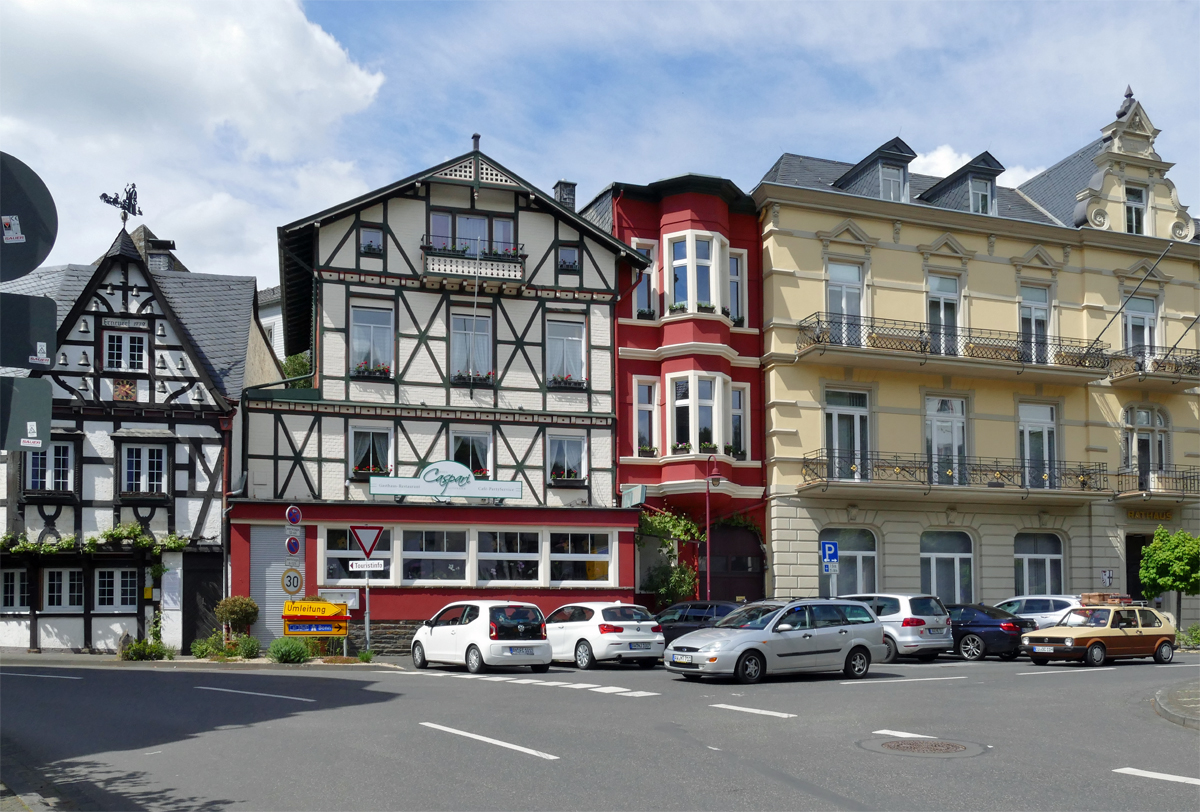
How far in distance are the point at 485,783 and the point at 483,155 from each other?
81.3 feet

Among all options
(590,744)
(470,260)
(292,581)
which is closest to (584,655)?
(292,581)

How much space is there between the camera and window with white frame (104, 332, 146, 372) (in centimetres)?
3152

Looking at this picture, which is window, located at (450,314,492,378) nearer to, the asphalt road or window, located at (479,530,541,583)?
window, located at (479,530,541,583)

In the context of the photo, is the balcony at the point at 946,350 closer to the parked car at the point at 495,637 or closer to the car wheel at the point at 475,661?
the parked car at the point at 495,637

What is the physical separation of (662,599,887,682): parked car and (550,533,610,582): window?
10134 millimetres

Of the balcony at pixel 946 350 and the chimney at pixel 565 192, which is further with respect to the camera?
the chimney at pixel 565 192

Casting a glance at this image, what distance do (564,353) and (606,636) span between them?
35.4 feet

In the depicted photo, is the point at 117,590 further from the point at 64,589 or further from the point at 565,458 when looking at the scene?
the point at 565,458

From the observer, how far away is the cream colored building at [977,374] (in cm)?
3522

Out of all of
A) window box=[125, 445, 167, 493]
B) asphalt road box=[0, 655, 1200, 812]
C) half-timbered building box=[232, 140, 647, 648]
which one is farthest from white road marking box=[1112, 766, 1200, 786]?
window box=[125, 445, 167, 493]

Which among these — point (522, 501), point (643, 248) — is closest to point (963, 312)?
point (643, 248)

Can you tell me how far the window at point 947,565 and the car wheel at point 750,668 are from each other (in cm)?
1693

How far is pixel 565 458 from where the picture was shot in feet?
108

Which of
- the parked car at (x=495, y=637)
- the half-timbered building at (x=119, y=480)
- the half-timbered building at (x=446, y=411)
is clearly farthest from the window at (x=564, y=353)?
the parked car at (x=495, y=637)
